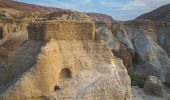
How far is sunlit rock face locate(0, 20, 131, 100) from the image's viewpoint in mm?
13891

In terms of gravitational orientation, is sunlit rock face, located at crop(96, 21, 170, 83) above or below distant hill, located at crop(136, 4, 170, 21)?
below

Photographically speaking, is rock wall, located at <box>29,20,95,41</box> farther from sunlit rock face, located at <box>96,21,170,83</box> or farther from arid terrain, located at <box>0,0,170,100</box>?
sunlit rock face, located at <box>96,21,170,83</box>

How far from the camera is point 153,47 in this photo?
4122cm

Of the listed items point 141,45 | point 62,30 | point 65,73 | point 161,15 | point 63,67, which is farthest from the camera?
point 161,15

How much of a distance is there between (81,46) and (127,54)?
2489 cm

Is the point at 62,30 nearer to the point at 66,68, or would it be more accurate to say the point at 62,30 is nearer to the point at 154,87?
the point at 66,68

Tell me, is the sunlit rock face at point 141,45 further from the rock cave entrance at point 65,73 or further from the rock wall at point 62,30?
the rock cave entrance at point 65,73

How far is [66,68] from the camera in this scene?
1490 cm

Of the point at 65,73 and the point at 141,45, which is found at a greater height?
the point at 65,73

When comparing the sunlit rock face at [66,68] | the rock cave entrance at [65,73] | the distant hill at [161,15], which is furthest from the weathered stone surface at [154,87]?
the distant hill at [161,15]

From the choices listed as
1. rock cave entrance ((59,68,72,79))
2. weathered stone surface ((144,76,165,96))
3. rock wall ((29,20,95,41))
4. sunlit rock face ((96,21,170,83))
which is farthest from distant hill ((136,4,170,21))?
rock cave entrance ((59,68,72,79))

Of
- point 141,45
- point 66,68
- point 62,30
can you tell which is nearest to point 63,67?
point 66,68

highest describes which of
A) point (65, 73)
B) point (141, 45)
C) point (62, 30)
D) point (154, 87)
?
point (62, 30)

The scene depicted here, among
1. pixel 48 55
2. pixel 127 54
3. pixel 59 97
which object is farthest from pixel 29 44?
pixel 127 54
